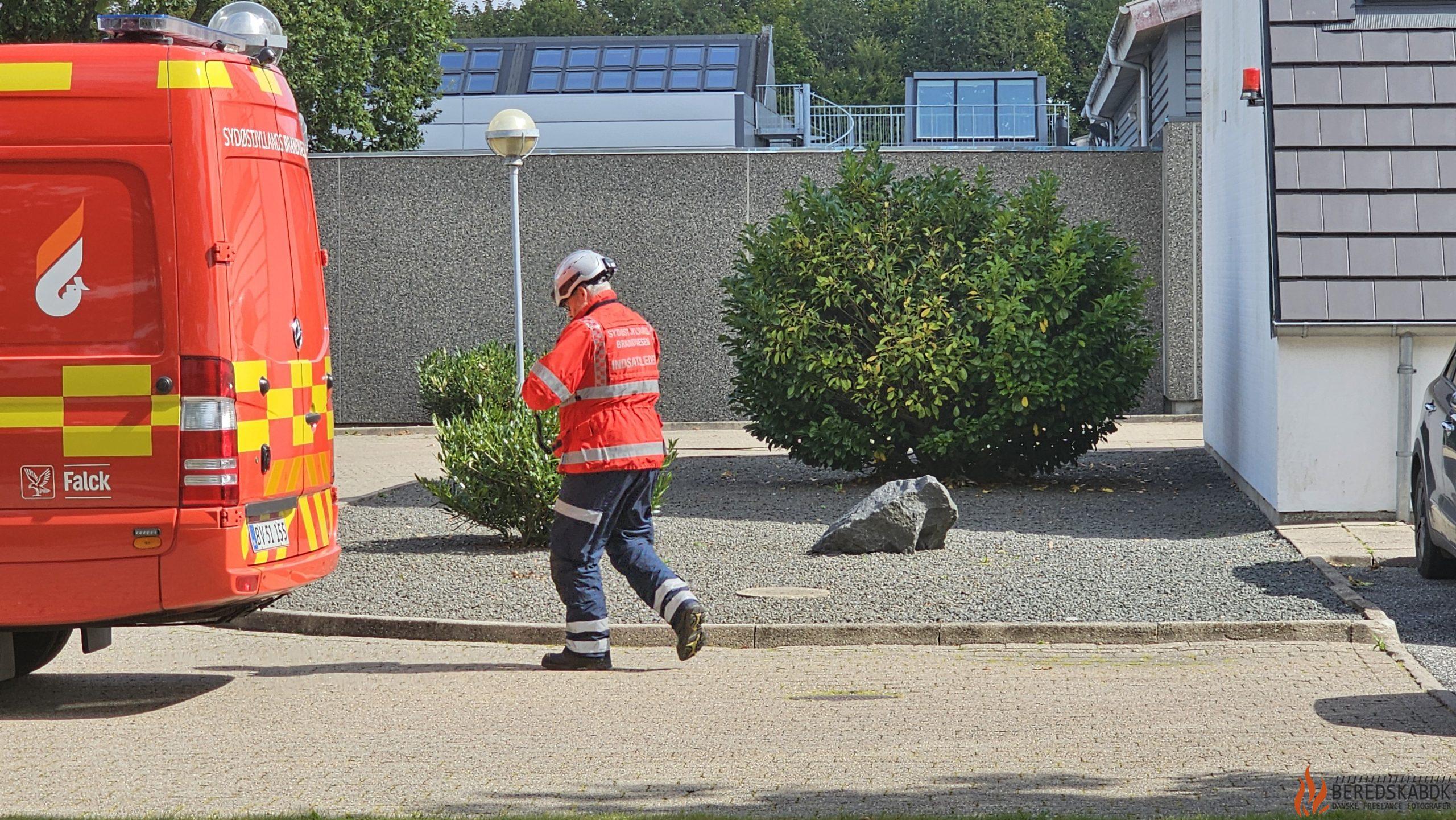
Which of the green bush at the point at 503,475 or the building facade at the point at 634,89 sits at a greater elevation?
the building facade at the point at 634,89

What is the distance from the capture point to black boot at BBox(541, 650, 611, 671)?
24.6 ft

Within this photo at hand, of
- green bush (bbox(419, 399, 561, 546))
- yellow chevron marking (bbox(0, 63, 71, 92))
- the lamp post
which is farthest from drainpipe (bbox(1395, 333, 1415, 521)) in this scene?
yellow chevron marking (bbox(0, 63, 71, 92))

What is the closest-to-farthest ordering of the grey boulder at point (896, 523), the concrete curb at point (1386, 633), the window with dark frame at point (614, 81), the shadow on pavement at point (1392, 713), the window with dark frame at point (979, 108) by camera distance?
1. the shadow on pavement at point (1392, 713)
2. the concrete curb at point (1386, 633)
3. the grey boulder at point (896, 523)
4. the window with dark frame at point (979, 108)
5. the window with dark frame at point (614, 81)

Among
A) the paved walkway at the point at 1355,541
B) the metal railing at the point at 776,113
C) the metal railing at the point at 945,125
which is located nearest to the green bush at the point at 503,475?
the paved walkway at the point at 1355,541

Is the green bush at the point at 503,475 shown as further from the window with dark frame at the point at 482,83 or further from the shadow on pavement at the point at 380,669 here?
the window with dark frame at the point at 482,83

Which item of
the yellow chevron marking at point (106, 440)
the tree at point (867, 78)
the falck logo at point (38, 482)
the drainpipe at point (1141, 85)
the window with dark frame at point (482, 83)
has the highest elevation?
the tree at point (867, 78)

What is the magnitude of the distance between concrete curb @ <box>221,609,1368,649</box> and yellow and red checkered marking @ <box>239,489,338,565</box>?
1.20 meters

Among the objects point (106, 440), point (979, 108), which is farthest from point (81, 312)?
point (979, 108)

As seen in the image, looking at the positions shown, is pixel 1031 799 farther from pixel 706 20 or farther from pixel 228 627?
pixel 706 20

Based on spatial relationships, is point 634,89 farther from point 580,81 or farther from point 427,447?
point 427,447

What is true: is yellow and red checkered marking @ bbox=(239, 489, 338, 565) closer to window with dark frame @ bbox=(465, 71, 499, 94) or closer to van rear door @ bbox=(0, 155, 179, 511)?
van rear door @ bbox=(0, 155, 179, 511)

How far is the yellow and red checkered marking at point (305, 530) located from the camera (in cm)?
658

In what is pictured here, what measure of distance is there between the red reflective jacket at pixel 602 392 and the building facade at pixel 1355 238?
5.36m

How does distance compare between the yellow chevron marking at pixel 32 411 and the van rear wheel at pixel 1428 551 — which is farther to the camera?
the van rear wheel at pixel 1428 551
